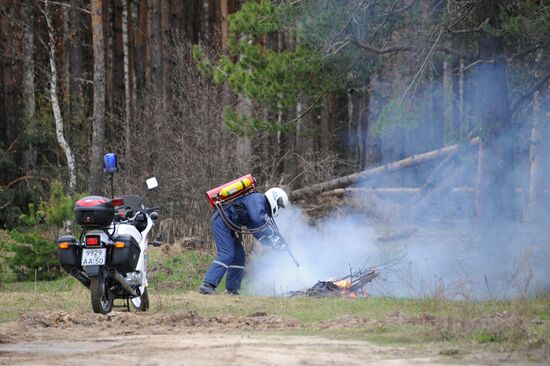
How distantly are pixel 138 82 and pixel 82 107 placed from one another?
30.3 feet

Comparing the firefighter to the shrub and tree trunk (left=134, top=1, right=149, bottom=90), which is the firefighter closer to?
the shrub

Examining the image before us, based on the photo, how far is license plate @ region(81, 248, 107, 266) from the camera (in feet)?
40.0

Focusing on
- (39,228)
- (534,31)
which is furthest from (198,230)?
(534,31)

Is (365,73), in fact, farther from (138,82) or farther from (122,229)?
(138,82)

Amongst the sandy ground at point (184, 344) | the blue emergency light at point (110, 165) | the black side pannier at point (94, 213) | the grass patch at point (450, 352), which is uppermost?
the blue emergency light at point (110, 165)

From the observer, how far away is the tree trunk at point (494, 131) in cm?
1802

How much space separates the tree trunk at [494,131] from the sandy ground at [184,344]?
7.97m

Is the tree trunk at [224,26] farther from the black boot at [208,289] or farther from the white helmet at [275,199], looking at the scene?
the black boot at [208,289]

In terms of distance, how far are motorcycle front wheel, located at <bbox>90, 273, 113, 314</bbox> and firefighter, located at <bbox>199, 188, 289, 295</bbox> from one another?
3310 mm

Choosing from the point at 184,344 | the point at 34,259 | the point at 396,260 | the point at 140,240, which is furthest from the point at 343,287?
the point at 34,259

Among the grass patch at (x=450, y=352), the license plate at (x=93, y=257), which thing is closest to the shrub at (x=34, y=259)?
the license plate at (x=93, y=257)

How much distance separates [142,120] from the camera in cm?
2902

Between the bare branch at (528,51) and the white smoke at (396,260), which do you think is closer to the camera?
the white smoke at (396,260)

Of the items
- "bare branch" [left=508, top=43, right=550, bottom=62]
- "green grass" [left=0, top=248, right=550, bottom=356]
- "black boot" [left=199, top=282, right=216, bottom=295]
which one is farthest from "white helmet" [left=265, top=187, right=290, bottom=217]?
"bare branch" [left=508, top=43, right=550, bottom=62]
